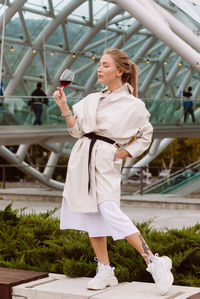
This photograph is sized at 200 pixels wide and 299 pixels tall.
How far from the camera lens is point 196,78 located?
58.2 metres

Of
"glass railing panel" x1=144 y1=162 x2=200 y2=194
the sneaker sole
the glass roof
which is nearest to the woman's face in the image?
the sneaker sole

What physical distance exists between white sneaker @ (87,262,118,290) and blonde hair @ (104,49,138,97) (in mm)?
1575

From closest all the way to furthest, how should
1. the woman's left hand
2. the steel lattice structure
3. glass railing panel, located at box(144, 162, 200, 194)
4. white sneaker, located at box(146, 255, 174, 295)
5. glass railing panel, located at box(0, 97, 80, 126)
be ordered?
white sneaker, located at box(146, 255, 174, 295)
the woman's left hand
glass railing panel, located at box(0, 97, 80, 126)
glass railing panel, located at box(144, 162, 200, 194)
the steel lattice structure

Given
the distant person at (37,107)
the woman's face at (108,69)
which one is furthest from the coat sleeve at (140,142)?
the distant person at (37,107)

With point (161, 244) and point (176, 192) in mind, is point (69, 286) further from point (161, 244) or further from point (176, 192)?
point (176, 192)

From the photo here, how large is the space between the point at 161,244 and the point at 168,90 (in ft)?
164

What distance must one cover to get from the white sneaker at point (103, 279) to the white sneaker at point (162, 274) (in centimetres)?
50

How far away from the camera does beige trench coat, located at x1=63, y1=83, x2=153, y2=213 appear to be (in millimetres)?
5859

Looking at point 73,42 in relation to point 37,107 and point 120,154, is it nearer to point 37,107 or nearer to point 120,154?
point 37,107

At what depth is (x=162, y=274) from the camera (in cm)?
558

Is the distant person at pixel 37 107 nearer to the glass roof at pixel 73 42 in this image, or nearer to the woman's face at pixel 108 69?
the glass roof at pixel 73 42

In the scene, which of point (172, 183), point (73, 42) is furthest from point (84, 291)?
point (73, 42)

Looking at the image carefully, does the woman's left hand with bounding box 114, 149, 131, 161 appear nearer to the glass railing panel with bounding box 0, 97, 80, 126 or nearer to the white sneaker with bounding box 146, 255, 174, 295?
the white sneaker with bounding box 146, 255, 174, 295

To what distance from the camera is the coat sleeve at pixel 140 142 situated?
5.97 meters
